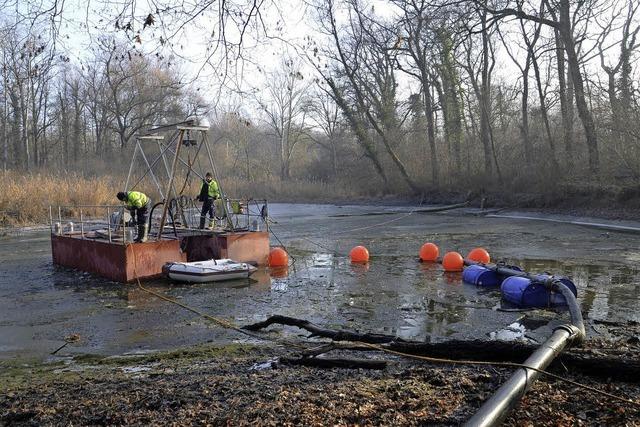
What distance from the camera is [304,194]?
5425 cm

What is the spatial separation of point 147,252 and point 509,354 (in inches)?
391

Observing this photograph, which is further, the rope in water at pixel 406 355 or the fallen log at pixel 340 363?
the fallen log at pixel 340 363

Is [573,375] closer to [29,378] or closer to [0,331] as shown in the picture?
[29,378]

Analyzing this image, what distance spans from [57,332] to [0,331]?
3.61 feet

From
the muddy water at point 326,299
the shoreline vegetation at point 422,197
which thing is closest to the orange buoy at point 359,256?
the muddy water at point 326,299

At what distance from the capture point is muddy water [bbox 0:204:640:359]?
864cm

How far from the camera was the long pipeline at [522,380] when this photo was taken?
3.83 metres

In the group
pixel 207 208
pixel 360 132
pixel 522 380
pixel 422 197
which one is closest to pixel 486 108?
pixel 422 197

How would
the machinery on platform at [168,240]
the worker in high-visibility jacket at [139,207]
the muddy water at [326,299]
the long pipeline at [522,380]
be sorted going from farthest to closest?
the worker in high-visibility jacket at [139,207], the machinery on platform at [168,240], the muddy water at [326,299], the long pipeline at [522,380]

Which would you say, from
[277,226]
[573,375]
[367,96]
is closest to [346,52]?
[367,96]

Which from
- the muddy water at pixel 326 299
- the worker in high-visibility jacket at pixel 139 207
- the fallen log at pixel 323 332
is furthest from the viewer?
the worker in high-visibility jacket at pixel 139 207

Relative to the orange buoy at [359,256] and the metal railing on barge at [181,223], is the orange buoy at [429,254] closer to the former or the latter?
the orange buoy at [359,256]

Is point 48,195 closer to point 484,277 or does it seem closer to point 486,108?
point 486,108

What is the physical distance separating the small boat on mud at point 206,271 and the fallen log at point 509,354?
6.06 metres
